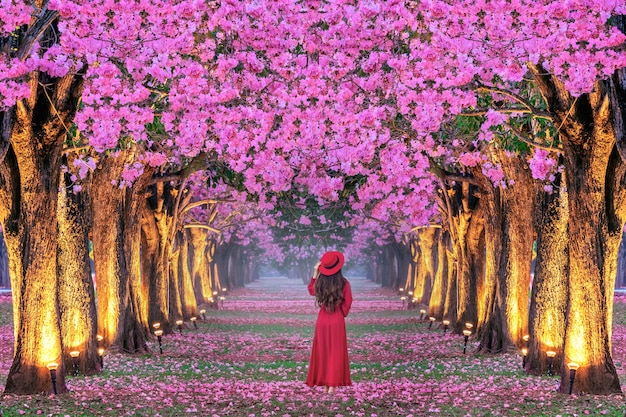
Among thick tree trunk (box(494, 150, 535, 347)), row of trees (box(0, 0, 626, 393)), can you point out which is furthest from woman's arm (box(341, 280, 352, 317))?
thick tree trunk (box(494, 150, 535, 347))

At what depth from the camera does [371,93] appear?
17.7 metres

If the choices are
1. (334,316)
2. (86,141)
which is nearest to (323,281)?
(334,316)

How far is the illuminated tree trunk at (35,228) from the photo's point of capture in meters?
14.8

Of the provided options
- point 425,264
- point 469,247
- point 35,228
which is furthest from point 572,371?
point 425,264

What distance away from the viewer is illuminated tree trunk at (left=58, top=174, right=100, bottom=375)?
18.3 metres

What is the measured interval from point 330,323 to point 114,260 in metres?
8.53

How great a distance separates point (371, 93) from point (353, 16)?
111 inches

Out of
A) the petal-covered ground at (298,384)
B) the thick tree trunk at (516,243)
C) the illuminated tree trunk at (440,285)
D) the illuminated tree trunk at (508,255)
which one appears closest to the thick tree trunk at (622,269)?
the illuminated tree trunk at (440,285)

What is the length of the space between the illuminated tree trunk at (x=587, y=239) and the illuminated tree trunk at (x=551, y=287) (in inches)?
125

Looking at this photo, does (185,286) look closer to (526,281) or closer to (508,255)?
(508,255)

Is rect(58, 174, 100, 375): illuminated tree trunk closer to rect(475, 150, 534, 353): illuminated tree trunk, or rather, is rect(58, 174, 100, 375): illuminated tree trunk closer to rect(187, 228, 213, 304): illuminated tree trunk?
rect(475, 150, 534, 353): illuminated tree trunk

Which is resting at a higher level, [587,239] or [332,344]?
[587,239]

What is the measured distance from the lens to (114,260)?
22078 mm

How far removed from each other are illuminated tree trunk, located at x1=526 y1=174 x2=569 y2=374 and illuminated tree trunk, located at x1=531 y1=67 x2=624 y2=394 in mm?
3182
